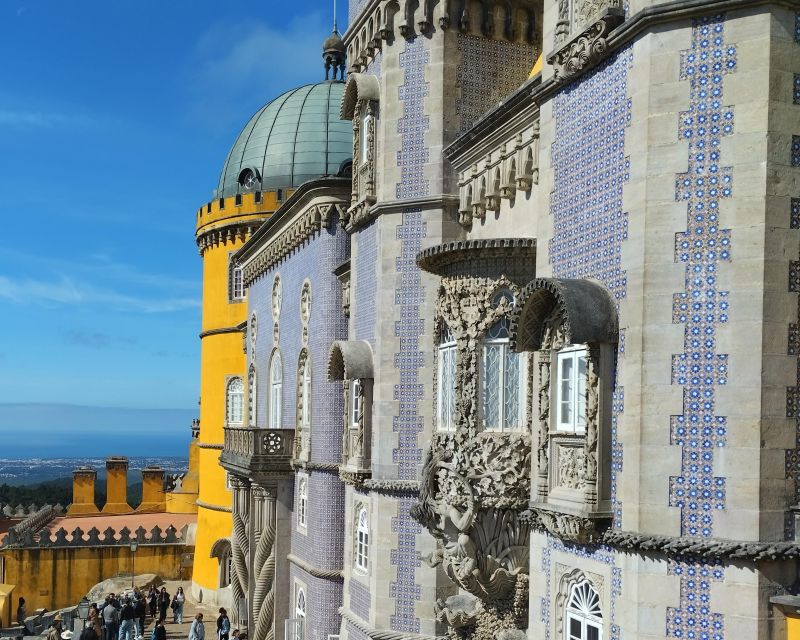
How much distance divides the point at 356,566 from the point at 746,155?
11.5 m

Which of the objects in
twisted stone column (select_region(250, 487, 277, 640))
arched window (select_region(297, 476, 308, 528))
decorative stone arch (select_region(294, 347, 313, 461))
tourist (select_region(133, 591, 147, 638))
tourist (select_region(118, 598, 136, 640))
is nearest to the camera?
decorative stone arch (select_region(294, 347, 313, 461))

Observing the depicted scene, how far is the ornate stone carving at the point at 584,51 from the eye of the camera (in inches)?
374

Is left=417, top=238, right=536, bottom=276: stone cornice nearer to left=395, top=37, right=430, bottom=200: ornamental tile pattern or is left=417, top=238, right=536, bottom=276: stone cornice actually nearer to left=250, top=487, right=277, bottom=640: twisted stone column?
left=395, top=37, right=430, bottom=200: ornamental tile pattern

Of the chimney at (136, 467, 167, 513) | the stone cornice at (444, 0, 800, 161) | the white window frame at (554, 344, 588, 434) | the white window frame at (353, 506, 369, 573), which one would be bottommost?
the chimney at (136, 467, 167, 513)

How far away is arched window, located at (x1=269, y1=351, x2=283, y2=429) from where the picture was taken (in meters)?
25.5

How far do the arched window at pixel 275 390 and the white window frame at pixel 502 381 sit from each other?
1313 centimetres

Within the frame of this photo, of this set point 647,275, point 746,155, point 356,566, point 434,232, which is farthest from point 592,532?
point 356,566

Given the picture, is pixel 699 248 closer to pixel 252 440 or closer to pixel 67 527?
pixel 252 440

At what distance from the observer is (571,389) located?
9.95 m

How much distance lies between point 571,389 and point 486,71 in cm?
769

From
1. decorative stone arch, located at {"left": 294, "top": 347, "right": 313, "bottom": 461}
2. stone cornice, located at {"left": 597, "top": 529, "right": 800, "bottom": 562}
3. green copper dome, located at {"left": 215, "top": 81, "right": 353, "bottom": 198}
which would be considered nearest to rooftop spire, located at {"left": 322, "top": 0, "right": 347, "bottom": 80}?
green copper dome, located at {"left": 215, "top": 81, "right": 353, "bottom": 198}

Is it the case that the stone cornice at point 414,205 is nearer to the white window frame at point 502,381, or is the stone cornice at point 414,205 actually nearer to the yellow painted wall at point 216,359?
the white window frame at point 502,381

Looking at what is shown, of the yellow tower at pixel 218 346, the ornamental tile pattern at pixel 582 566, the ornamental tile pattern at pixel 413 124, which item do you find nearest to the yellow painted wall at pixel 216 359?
the yellow tower at pixel 218 346

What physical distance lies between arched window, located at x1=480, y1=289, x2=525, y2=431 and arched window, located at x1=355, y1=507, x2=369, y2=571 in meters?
5.27
